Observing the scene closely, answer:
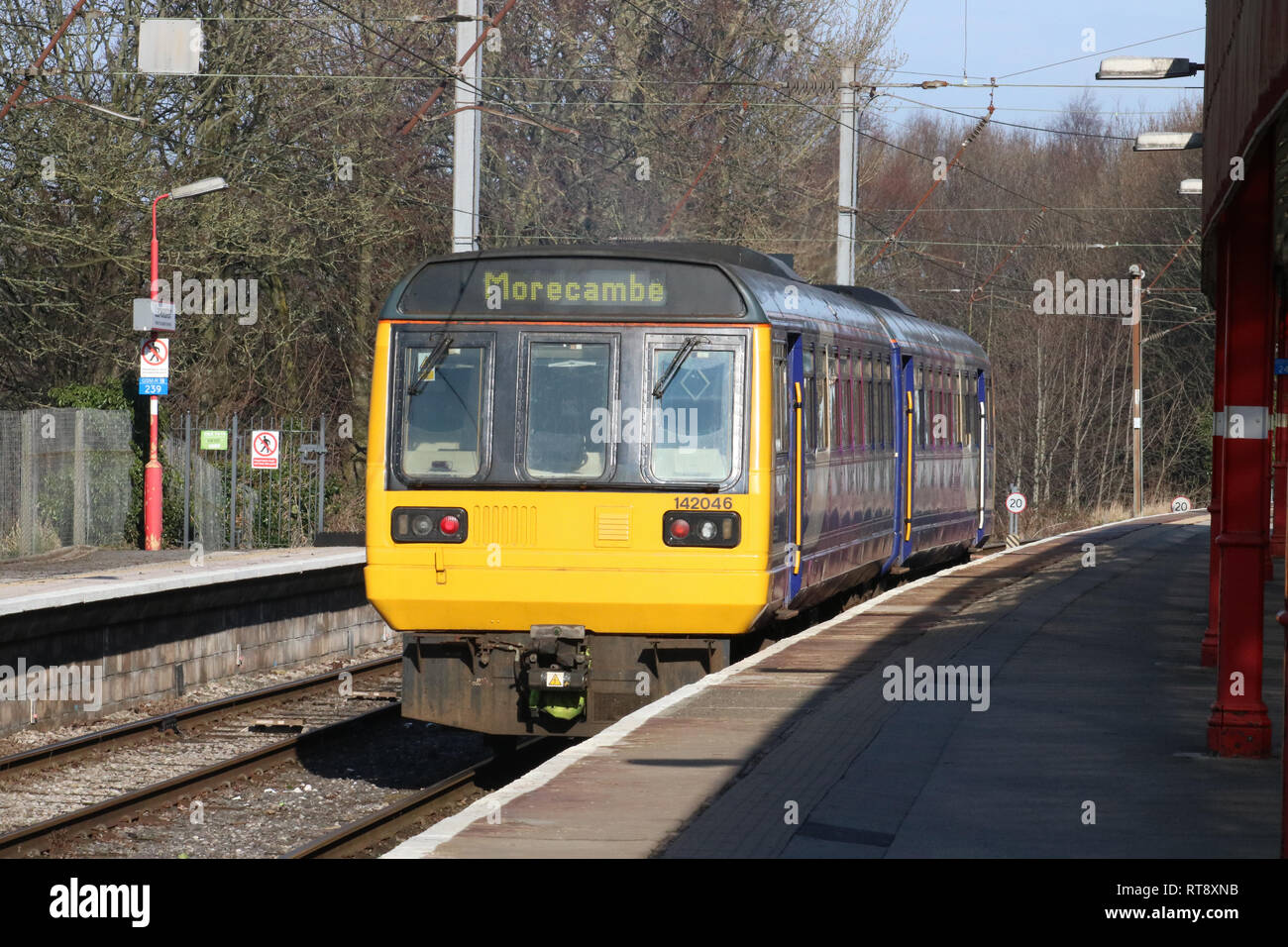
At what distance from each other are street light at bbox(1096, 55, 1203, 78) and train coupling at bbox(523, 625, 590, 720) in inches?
220

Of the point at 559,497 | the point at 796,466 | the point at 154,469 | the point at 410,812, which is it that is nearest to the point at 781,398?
the point at 796,466

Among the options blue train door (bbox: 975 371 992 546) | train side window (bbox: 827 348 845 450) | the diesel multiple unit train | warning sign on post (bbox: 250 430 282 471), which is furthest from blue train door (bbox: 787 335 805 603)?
warning sign on post (bbox: 250 430 282 471)

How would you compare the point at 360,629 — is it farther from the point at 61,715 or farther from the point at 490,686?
the point at 490,686

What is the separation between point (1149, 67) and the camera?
1268 cm

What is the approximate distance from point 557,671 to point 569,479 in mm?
1149

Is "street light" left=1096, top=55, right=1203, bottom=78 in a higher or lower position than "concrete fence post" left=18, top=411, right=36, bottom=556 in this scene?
higher

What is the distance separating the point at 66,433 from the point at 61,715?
12072 millimetres

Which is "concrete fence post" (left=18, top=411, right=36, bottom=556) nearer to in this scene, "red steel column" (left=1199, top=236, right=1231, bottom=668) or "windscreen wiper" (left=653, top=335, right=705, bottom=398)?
"windscreen wiper" (left=653, top=335, right=705, bottom=398)

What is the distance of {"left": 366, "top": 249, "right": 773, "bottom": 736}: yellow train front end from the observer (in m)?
10.8

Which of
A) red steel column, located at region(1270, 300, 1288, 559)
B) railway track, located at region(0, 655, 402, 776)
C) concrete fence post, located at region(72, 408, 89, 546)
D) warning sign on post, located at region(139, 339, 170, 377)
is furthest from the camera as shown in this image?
concrete fence post, located at region(72, 408, 89, 546)

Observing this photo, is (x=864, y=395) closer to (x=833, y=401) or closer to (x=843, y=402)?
(x=843, y=402)

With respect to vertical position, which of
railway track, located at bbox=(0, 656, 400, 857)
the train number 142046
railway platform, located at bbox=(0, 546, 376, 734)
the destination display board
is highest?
the destination display board

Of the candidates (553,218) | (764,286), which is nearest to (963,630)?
(764,286)

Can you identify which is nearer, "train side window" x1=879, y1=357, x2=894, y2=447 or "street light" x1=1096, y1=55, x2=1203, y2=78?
"street light" x1=1096, y1=55, x2=1203, y2=78
